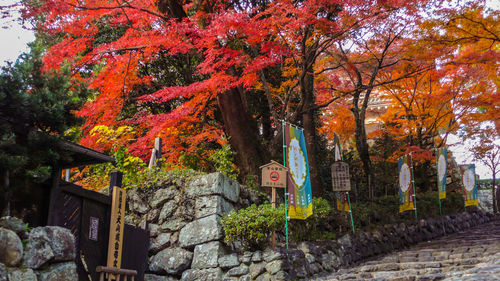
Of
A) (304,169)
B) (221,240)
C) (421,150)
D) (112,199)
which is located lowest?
(221,240)

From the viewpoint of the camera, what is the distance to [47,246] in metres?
5.49

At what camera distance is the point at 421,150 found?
20641 millimetres

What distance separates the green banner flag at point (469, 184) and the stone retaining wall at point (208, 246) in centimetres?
1033

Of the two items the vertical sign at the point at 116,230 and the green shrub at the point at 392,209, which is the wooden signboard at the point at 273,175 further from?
the green shrub at the point at 392,209

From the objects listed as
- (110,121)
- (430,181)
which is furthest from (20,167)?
(430,181)

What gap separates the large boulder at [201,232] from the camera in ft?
33.9

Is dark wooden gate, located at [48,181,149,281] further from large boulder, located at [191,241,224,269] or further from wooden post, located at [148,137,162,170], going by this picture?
wooden post, located at [148,137,162,170]

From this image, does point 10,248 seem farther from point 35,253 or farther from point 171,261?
point 171,261

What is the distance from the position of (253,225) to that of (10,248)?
5.58m

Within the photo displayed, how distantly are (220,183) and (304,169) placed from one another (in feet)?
6.98

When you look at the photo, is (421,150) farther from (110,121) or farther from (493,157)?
(110,121)

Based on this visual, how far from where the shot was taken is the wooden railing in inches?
282

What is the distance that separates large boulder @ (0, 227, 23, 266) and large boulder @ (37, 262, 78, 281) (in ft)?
1.29

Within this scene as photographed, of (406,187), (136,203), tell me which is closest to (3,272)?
(136,203)
